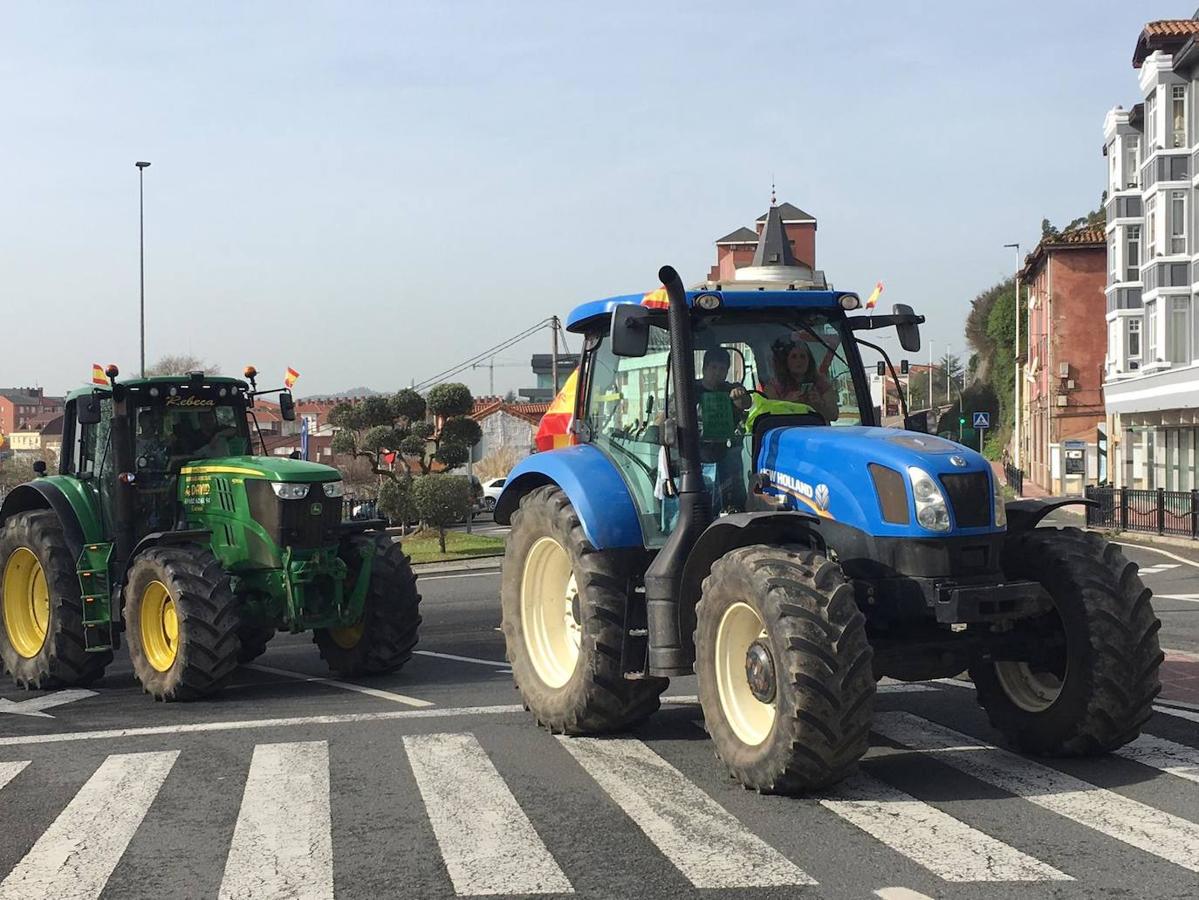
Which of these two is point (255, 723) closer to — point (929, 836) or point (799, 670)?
point (799, 670)

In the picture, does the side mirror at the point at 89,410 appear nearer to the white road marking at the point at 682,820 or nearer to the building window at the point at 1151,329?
the white road marking at the point at 682,820

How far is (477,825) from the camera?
6.93m

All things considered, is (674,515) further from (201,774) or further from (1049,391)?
(1049,391)

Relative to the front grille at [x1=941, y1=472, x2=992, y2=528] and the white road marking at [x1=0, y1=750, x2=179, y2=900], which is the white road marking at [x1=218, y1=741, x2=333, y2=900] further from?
the front grille at [x1=941, y1=472, x2=992, y2=528]

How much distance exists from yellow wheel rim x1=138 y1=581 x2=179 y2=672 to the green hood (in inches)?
45.4

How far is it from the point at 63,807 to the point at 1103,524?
2969 centimetres

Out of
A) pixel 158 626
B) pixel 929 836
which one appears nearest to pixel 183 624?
pixel 158 626

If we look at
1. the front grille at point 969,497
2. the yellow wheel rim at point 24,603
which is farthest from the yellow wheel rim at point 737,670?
the yellow wheel rim at point 24,603

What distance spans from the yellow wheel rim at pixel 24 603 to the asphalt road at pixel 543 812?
263 cm

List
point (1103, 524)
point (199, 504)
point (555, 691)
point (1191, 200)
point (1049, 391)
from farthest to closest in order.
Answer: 1. point (1049, 391)
2. point (1191, 200)
3. point (1103, 524)
4. point (199, 504)
5. point (555, 691)

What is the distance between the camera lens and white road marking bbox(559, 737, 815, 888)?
6016 mm

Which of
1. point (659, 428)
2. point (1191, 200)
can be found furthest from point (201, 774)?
point (1191, 200)

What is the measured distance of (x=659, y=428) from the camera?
8.52 metres

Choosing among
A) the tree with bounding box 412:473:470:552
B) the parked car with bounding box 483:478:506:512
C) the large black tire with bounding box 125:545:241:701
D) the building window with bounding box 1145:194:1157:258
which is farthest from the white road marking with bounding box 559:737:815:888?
the parked car with bounding box 483:478:506:512
